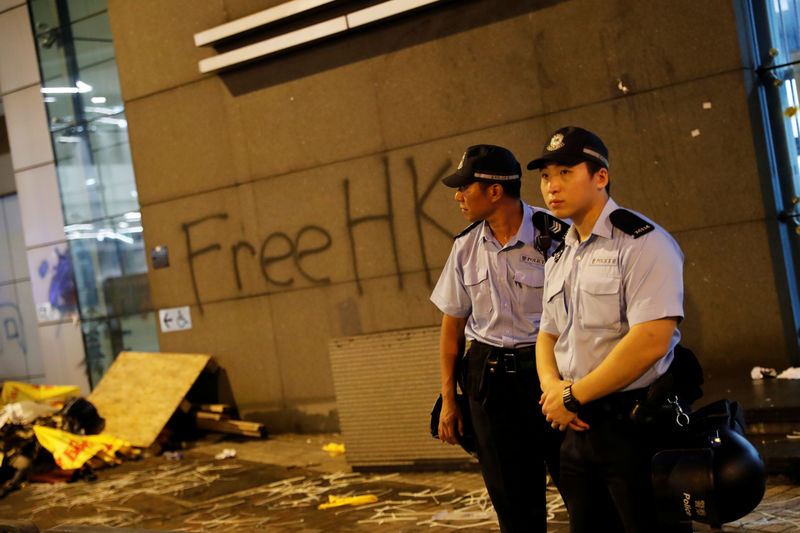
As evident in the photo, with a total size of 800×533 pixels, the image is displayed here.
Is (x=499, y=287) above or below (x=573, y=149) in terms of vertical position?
below

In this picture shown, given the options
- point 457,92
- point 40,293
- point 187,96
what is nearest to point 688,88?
point 457,92

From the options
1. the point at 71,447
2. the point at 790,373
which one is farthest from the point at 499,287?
the point at 71,447

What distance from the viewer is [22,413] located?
10367mm

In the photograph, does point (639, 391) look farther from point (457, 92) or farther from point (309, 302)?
point (309, 302)

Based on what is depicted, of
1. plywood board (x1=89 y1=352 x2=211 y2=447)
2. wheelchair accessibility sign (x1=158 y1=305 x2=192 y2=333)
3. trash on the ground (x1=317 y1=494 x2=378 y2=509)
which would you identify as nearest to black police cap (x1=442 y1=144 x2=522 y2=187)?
trash on the ground (x1=317 y1=494 x2=378 y2=509)

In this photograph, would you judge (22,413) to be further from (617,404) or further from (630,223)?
(630,223)

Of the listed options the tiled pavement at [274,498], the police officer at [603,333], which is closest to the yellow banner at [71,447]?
the tiled pavement at [274,498]

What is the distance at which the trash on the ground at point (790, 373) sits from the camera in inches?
285

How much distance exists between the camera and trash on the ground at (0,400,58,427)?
10.2 m

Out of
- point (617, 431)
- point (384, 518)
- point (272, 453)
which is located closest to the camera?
point (617, 431)

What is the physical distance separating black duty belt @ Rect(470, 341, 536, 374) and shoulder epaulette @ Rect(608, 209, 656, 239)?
96cm

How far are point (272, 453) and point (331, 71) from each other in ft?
14.0

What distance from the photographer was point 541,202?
8.61 metres

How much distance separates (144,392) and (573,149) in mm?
9030
